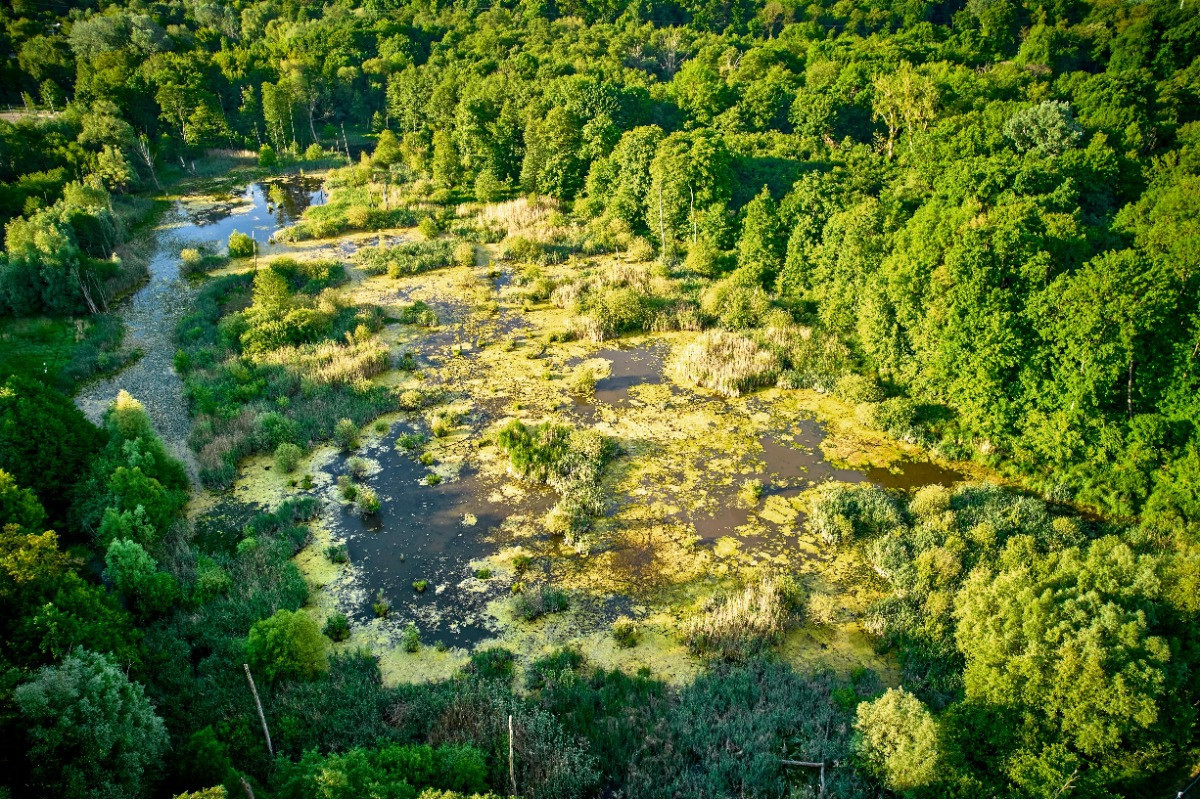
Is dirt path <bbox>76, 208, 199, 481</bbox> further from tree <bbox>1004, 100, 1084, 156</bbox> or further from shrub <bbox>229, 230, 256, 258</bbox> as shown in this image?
tree <bbox>1004, 100, 1084, 156</bbox>

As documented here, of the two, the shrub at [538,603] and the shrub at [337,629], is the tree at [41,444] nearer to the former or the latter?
the shrub at [337,629]

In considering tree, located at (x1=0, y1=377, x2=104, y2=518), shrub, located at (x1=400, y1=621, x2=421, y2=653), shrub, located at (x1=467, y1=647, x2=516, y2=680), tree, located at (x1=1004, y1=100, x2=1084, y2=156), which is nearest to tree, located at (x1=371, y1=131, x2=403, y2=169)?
tree, located at (x1=0, y1=377, x2=104, y2=518)

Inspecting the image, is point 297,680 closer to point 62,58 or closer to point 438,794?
point 438,794

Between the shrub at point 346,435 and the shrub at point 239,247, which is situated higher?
the shrub at point 239,247

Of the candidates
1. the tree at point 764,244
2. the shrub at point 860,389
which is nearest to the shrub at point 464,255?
the tree at point 764,244

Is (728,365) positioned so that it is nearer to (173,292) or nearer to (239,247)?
(173,292)

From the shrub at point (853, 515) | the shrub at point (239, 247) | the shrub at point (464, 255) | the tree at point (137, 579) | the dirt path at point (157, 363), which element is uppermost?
the shrub at point (239, 247)
